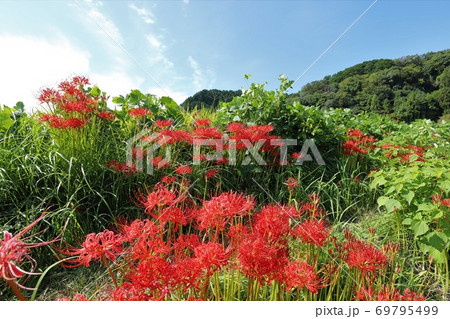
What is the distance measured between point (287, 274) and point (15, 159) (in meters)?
3.15

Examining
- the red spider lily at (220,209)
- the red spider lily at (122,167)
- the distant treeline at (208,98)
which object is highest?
the distant treeline at (208,98)

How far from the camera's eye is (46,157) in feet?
10.2

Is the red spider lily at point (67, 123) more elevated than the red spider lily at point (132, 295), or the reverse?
the red spider lily at point (67, 123)

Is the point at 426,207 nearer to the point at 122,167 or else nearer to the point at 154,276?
the point at 154,276

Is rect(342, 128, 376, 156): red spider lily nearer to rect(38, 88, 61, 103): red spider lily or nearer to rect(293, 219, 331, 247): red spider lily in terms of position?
rect(293, 219, 331, 247): red spider lily

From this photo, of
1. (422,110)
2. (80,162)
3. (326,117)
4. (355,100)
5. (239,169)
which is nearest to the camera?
(80,162)

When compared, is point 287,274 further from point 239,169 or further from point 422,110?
point 422,110

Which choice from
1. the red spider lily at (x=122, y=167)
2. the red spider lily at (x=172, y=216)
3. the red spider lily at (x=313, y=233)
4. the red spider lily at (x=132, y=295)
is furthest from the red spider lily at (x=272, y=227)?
the red spider lily at (x=122, y=167)

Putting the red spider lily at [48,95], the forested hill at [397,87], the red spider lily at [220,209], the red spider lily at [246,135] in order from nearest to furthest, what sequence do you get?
the red spider lily at [220,209] → the red spider lily at [48,95] → the red spider lily at [246,135] → the forested hill at [397,87]

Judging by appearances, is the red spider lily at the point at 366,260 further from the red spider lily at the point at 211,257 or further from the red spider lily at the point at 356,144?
the red spider lily at the point at 356,144

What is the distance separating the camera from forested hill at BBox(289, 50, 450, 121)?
1956 cm

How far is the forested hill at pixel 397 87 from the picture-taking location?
64.2 feet

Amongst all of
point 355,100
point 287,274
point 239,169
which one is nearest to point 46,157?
point 239,169

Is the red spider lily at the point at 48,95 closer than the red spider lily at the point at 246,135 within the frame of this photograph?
Yes
